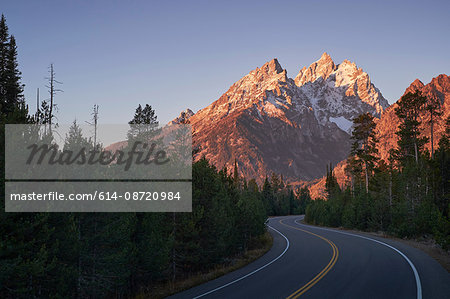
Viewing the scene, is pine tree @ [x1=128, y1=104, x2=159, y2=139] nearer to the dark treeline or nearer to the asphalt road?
the asphalt road

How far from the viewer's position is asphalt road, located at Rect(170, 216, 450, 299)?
45.3 feet

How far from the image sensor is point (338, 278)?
1645 centimetres

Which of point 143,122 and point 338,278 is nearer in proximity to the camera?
point 338,278

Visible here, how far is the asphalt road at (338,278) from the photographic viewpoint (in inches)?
543

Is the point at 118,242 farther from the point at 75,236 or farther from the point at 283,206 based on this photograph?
the point at 283,206

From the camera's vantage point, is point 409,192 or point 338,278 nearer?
point 338,278

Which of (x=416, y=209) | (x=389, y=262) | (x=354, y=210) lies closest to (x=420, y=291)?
(x=389, y=262)

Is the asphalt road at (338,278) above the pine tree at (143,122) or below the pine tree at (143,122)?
below

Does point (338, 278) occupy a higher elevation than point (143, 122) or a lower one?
lower

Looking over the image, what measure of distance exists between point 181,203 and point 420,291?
13648mm

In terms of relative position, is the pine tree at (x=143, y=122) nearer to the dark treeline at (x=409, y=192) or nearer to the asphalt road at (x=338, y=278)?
the asphalt road at (x=338, y=278)

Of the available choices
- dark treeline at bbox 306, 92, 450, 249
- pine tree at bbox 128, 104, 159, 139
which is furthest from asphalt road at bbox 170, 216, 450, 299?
pine tree at bbox 128, 104, 159, 139

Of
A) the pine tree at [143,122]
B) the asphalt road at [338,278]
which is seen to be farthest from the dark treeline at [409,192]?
the pine tree at [143,122]

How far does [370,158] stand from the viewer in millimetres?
49031
